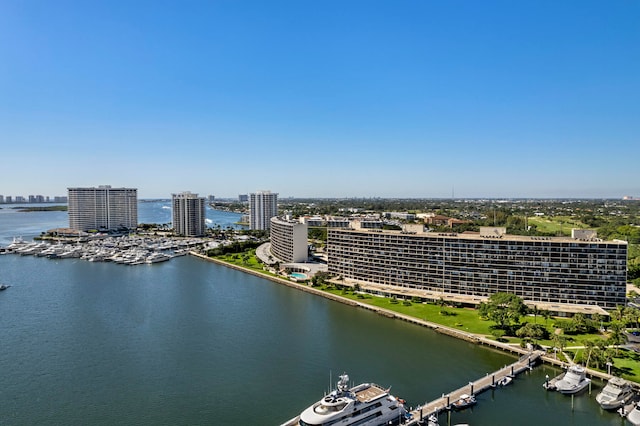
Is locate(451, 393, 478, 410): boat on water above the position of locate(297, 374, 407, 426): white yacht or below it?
below

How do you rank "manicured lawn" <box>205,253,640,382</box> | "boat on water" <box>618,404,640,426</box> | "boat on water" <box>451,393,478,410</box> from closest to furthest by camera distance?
"boat on water" <box>618,404,640,426</box> < "boat on water" <box>451,393,478,410</box> < "manicured lawn" <box>205,253,640,382</box>

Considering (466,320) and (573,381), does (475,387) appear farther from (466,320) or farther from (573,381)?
(466,320)

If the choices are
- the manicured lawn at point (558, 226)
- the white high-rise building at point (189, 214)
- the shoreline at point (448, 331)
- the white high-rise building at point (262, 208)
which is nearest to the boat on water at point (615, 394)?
the shoreline at point (448, 331)

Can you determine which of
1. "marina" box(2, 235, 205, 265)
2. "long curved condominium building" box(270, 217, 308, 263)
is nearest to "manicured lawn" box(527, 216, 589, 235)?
"long curved condominium building" box(270, 217, 308, 263)

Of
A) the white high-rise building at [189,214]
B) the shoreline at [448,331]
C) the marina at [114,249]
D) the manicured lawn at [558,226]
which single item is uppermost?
the white high-rise building at [189,214]

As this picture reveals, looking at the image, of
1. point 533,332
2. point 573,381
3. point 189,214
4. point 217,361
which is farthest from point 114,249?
point 573,381

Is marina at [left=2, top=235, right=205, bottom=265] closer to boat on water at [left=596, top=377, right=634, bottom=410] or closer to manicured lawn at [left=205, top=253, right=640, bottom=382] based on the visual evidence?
manicured lawn at [left=205, top=253, right=640, bottom=382]

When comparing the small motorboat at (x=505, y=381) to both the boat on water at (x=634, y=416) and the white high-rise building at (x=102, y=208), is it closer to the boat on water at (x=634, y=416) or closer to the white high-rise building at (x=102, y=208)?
the boat on water at (x=634, y=416)
